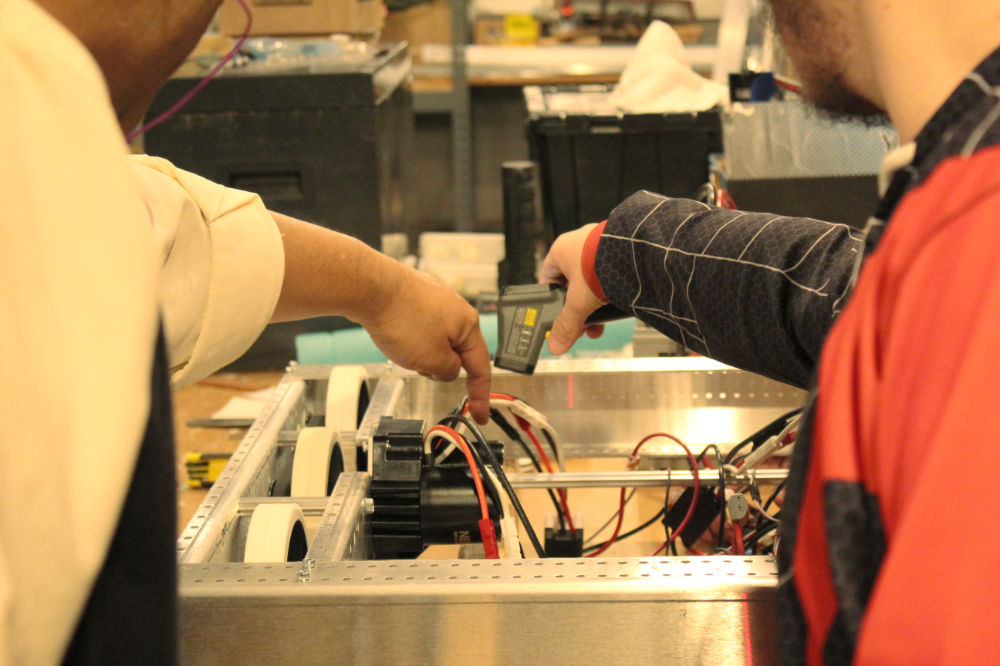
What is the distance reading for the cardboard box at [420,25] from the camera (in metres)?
3.07

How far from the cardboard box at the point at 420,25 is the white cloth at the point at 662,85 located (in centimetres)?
137

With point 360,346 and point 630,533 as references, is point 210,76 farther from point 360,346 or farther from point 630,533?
point 630,533

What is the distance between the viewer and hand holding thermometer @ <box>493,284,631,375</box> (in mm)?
994

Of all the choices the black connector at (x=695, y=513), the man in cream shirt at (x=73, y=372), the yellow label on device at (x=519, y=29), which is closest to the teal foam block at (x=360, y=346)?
the black connector at (x=695, y=513)

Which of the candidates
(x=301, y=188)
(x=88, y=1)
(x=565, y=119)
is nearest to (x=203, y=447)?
(x=301, y=188)

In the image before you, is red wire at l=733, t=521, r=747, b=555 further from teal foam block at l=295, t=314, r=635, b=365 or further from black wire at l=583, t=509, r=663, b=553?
teal foam block at l=295, t=314, r=635, b=365

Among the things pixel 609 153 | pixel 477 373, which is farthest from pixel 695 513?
pixel 609 153

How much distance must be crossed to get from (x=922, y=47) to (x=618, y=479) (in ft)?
1.80

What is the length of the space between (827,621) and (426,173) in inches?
131

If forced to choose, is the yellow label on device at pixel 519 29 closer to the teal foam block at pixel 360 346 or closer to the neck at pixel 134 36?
the teal foam block at pixel 360 346

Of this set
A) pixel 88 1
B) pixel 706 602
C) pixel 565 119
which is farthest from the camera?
Result: pixel 565 119

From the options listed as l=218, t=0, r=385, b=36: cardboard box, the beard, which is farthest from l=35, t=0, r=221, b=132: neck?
l=218, t=0, r=385, b=36: cardboard box

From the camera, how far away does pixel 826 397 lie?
431 millimetres

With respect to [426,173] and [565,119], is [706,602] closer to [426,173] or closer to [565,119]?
[565,119]
